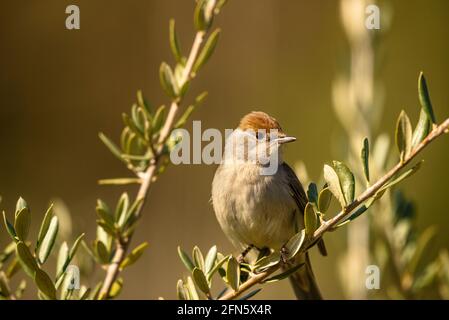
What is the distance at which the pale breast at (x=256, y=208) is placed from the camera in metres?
2.98

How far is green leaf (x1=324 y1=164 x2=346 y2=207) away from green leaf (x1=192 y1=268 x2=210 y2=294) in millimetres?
384

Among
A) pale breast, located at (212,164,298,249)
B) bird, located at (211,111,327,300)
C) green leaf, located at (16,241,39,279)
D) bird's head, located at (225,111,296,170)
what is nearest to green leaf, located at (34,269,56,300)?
green leaf, located at (16,241,39,279)

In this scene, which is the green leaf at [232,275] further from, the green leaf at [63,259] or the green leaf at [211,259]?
the green leaf at [63,259]

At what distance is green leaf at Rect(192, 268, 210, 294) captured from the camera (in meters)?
1.53

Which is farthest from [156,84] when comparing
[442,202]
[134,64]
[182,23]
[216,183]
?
[216,183]

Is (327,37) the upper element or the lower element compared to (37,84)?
upper

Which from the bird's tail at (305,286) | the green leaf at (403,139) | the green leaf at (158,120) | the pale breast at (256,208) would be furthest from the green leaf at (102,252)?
the bird's tail at (305,286)

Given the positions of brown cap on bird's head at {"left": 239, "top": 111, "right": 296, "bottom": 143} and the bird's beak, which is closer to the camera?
the bird's beak

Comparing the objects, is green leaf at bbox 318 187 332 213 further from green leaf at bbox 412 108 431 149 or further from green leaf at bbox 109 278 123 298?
green leaf at bbox 109 278 123 298

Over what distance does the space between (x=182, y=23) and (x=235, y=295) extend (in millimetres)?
5053

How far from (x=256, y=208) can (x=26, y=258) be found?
1697mm

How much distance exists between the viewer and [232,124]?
6328 millimetres

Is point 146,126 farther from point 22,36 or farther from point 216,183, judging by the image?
point 22,36

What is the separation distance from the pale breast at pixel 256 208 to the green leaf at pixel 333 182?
1.45 metres
